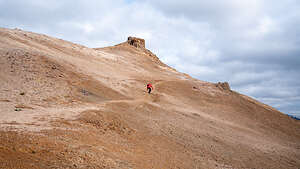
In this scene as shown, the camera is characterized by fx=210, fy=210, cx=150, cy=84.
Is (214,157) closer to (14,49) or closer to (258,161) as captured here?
(258,161)

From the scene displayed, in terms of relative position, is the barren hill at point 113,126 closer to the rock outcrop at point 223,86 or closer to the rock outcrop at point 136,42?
the rock outcrop at point 223,86

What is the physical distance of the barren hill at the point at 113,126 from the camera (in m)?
6.82

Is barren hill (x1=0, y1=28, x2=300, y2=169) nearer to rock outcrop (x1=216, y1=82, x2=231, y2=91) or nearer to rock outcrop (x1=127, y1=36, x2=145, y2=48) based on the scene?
rock outcrop (x1=216, y1=82, x2=231, y2=91)

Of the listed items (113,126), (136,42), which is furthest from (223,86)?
(136,42)

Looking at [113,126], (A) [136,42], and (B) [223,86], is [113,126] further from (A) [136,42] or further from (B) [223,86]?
(A) [136,42]

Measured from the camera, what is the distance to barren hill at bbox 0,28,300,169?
6823 millimetres

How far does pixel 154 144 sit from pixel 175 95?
13.2m

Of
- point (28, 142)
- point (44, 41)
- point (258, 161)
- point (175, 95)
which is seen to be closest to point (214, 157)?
point (258, 161)

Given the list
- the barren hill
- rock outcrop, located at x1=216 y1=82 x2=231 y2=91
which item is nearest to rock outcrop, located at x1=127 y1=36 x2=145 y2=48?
rock outcrop, located at x1=216 y1=82 x2=231 y2=91

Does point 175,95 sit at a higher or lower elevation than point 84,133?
higher

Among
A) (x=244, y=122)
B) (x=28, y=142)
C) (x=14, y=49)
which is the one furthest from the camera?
(x=244, y=122)

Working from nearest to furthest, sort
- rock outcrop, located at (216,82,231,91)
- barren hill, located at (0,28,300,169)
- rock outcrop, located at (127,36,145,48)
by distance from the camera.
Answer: barren hill, located at (0,28,300,169) → rock outcrop, located at (216,82,231,91) → rock outcrop, located at (127,36,145,48)

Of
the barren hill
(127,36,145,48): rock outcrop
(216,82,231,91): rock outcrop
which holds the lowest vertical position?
the barren hill

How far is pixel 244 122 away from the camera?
2056 cm
